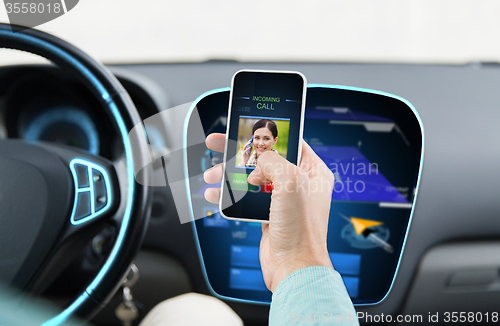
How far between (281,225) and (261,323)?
47 cm

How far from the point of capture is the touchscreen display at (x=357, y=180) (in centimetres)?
90

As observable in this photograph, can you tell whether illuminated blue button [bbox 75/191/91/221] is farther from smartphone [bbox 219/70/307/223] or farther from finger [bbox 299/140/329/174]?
finger [bbox 299/140/329/174]

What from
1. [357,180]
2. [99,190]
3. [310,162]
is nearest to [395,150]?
[357,180]

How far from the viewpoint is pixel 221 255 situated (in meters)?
0.99

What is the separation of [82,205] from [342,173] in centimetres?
60

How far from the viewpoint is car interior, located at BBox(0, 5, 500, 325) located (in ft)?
2.92

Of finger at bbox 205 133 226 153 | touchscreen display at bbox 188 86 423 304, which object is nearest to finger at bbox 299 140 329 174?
touchscreen display at bbox 188 86 423 304

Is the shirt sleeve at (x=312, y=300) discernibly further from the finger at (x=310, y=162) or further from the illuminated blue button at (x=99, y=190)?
the illuminated blue button at (x=99, y=190)

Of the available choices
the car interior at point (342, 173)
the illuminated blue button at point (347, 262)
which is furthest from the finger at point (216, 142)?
the illuminated blue button at point (347, 262)

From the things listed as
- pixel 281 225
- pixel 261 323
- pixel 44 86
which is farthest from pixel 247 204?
pixel 44 86

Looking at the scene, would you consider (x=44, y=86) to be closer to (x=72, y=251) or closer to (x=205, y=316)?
(x=72, y=251)

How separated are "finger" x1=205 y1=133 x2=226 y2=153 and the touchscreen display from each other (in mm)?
46

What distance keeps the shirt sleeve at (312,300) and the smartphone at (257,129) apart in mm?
182

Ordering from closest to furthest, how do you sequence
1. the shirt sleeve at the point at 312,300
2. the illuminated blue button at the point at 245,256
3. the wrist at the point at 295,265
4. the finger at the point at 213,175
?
the shirt sleeve at the point at 312,300 → the wrist at the point at 295,265 → the finger at the point at 213,175 → the illuminated blue button at the point at 245,256
